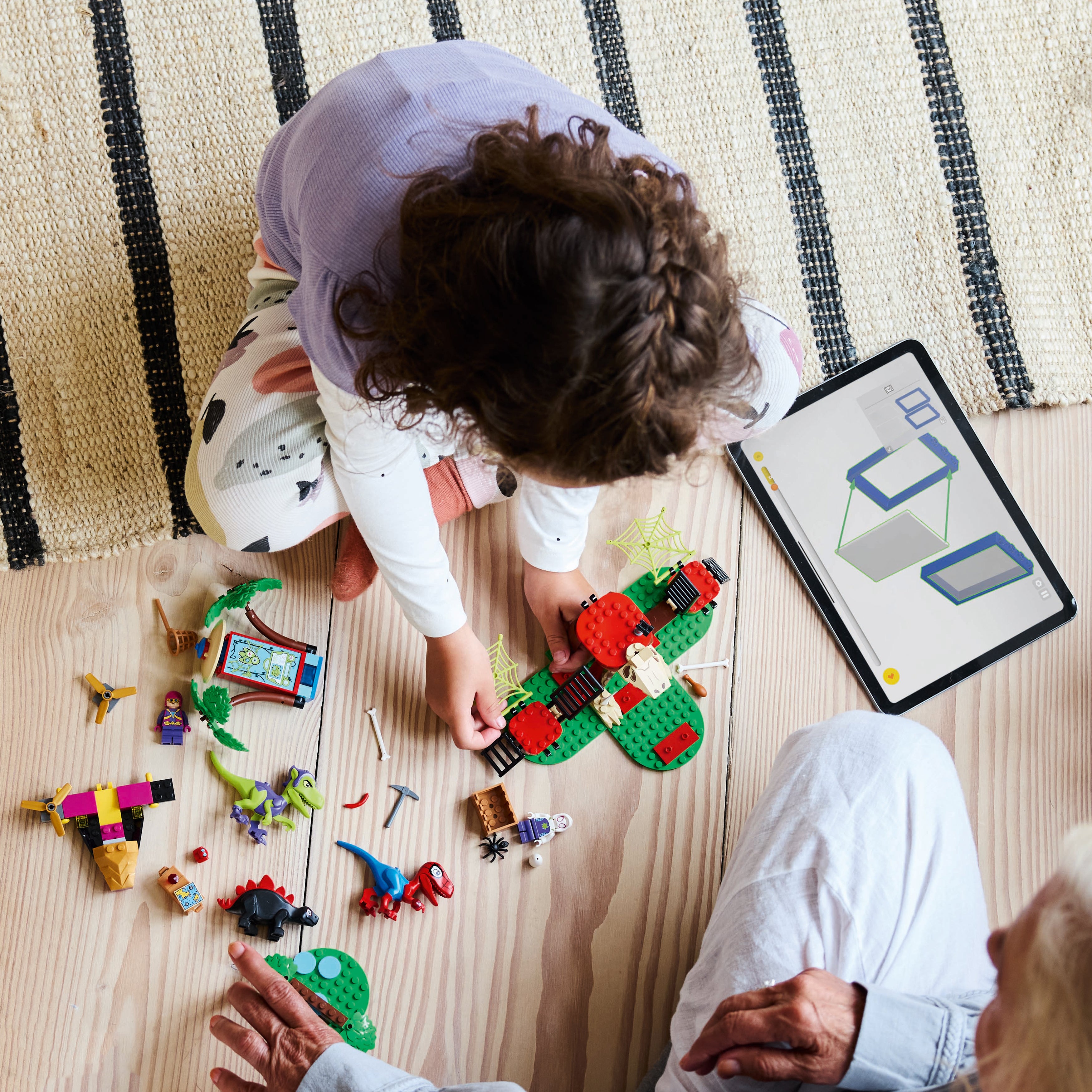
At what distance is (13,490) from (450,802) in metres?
0.50

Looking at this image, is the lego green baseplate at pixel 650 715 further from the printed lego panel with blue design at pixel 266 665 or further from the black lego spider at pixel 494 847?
the printed lego panel with blue design at pixel 266 665

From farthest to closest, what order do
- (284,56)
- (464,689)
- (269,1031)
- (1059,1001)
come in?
(284,56)
(464,689)
(269,1031)
(1059,1001)

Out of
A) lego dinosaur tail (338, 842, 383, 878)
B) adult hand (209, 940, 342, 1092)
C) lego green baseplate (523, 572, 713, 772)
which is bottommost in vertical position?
adult hand (209, 940, 342, 1092)

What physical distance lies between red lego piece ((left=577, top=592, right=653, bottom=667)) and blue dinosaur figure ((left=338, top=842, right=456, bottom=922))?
0.24m

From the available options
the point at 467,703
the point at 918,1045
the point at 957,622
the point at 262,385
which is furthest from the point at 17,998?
the point at 957,622

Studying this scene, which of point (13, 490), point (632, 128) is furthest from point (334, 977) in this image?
point (632, 128)

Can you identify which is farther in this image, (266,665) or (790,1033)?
(266,665)

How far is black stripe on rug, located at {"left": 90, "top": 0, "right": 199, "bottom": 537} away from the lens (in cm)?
86

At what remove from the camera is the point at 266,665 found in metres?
0.80

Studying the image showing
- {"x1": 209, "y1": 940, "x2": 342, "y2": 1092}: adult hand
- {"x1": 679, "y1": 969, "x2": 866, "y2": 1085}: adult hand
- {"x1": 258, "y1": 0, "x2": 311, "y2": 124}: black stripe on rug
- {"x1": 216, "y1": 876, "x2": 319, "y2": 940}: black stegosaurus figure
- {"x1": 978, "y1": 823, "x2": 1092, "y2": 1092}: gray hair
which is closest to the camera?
{"x1": 978, "y1": 823, "x2": 1092, "y2": 1092}: gray hair

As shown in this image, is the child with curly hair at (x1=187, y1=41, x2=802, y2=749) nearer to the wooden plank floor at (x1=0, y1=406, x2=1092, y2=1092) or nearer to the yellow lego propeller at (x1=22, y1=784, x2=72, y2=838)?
the wooden plank floor at (x1=0, y1=406, x2=1092, y2=1092)

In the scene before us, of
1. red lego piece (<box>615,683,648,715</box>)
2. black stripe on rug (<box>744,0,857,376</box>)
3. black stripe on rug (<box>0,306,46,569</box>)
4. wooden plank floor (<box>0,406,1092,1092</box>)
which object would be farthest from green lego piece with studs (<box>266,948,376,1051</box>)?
black stripe on rug (<box>744,0,857,376</box>)

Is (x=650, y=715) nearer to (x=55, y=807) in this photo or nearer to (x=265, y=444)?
(x=265, y=444)

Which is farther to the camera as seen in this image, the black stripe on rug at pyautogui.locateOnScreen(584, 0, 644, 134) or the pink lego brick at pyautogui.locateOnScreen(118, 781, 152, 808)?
the black stripe on rug at pyautogui.locateOnScreen(584, 0, 644, 134)
